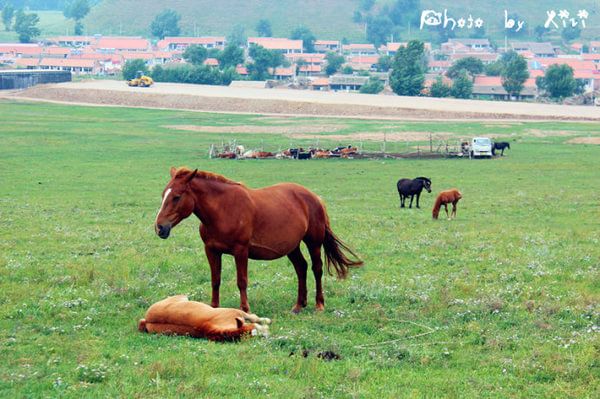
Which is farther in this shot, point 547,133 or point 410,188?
point 547,133

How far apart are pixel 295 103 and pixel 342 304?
317 feet

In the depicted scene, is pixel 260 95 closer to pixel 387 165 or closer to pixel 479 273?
pixel 387 165

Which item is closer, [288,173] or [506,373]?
[506,373]

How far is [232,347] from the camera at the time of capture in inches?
523

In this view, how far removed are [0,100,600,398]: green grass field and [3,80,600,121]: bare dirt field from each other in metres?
65.4

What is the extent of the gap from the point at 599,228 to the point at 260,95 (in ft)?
325

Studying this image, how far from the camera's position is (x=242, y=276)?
608 inches

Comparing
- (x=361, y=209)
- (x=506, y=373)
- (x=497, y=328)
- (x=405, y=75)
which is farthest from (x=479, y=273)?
(x=405, y=75)

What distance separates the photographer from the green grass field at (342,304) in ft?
38.6

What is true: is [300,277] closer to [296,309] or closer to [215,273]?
[296,309]

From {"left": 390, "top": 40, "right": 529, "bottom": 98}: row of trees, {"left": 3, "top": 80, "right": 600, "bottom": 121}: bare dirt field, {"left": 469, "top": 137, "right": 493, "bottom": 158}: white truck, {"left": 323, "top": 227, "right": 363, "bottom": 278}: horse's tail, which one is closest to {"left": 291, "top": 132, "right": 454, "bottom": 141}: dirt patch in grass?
{"left": 469, "top": 137, "right": 493, "bottom": 158}: white truck

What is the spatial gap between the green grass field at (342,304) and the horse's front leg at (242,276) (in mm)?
448

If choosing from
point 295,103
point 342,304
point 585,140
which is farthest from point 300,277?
point 295,103

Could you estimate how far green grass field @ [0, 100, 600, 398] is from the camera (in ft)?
38.6
